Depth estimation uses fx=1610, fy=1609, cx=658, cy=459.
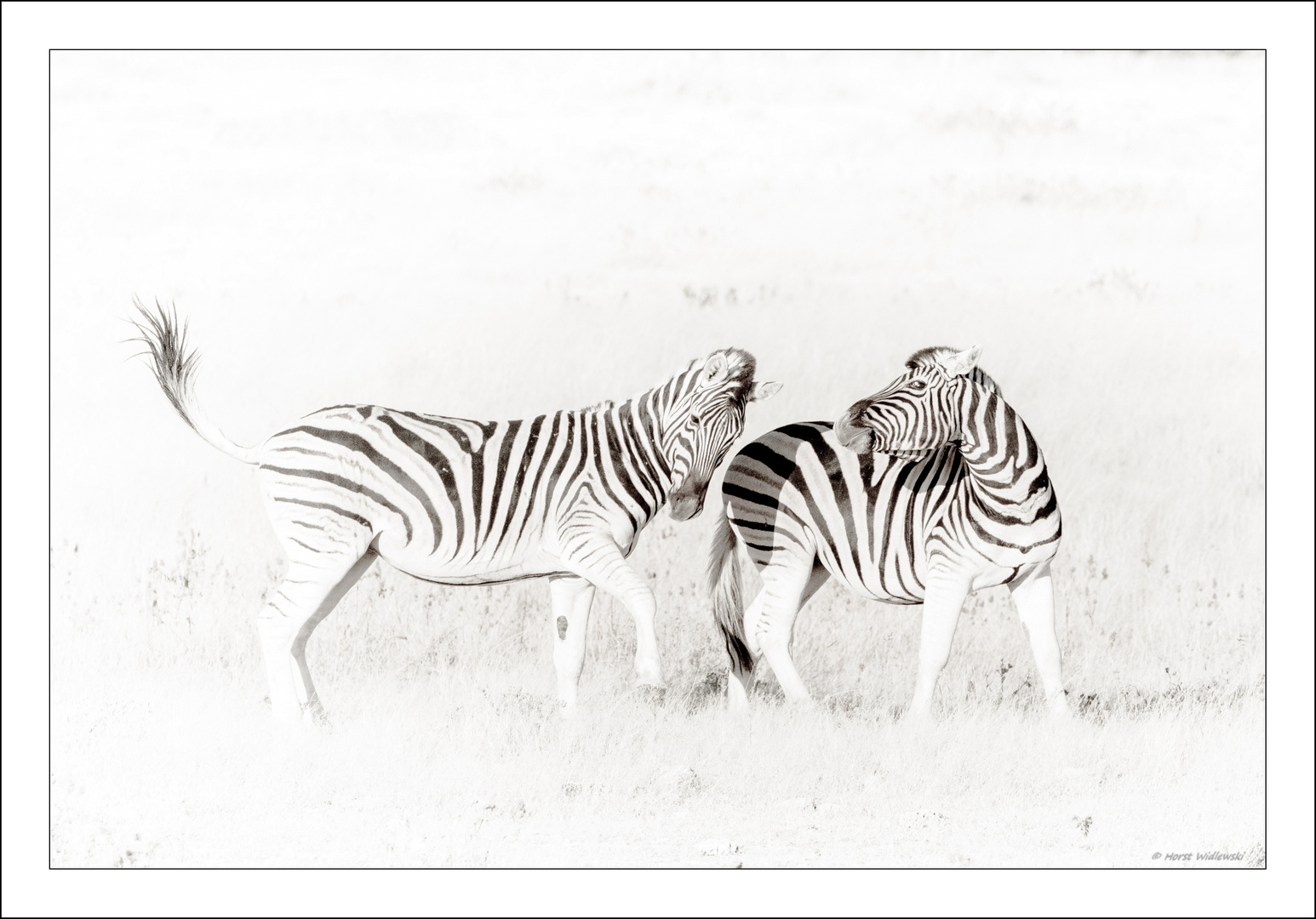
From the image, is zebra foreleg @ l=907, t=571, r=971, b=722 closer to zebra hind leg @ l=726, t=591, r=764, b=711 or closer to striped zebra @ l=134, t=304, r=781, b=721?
zebra hind leg @ l=726, t=591, r=764, b=711

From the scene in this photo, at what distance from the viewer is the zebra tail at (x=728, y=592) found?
9.00m

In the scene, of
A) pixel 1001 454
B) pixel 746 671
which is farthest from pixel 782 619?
pixel 1001 454

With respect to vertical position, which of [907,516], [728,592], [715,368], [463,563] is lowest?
[728,592]

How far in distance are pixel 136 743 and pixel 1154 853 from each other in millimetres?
5526

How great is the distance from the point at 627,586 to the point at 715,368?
4.10 ft

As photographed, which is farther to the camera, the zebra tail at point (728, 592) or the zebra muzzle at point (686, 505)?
the zebra tail at point (728, 592)

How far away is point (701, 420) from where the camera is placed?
8.51 metres

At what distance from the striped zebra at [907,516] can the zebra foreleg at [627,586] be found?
2.55 feet

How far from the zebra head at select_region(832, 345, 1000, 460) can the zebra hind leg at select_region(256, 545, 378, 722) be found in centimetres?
270

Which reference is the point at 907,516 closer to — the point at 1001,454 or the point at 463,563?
the point at 1001,454

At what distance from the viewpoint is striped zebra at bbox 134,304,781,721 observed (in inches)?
333

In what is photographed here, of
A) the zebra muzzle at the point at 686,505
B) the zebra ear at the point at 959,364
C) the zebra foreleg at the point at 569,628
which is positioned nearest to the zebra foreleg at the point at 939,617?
the zebra ear at the point at 959,364

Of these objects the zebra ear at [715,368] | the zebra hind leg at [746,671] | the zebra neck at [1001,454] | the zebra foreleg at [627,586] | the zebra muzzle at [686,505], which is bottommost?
the zebra hind leg at [746,671]

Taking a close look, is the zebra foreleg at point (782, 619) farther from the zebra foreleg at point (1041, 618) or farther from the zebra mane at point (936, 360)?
the zebra mane at point (936, 360)
